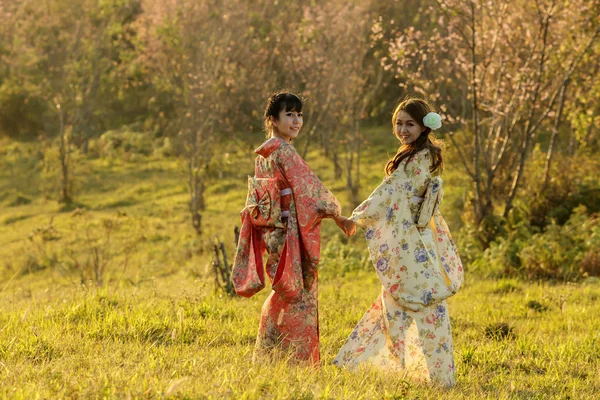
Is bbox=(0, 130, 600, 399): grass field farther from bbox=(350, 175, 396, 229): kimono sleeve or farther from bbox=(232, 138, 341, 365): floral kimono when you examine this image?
bbox=(350, 175, 396, 229): kimono sleeve

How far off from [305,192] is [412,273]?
Answer: 0.85 meters

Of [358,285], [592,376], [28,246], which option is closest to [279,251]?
[592,376]

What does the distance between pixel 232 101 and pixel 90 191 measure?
5050 millimetres

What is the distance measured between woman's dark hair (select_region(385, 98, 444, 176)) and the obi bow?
88 centimetres

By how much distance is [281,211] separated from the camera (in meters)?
4.77

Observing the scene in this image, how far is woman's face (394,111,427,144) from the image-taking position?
4.95m

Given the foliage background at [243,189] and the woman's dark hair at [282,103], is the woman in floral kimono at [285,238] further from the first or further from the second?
the foliage background at [243,189]

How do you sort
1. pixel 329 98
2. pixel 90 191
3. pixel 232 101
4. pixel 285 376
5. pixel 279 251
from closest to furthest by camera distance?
pixel 285 376, pixel 279 251, pixel 329 98, pixel 232 101, pixel 90 191

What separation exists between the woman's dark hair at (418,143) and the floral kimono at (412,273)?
0.05 meters

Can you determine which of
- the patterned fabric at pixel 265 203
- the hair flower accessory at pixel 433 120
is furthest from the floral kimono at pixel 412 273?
the patterned fabric at pixel 265 203

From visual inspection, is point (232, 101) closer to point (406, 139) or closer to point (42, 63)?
point (42, 63)

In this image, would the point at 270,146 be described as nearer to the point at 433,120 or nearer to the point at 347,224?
the point at 347,224

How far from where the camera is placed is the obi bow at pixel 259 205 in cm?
473

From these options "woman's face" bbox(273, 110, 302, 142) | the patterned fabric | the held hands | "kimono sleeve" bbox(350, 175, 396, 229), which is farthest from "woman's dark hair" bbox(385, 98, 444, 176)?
the patterned fabric
